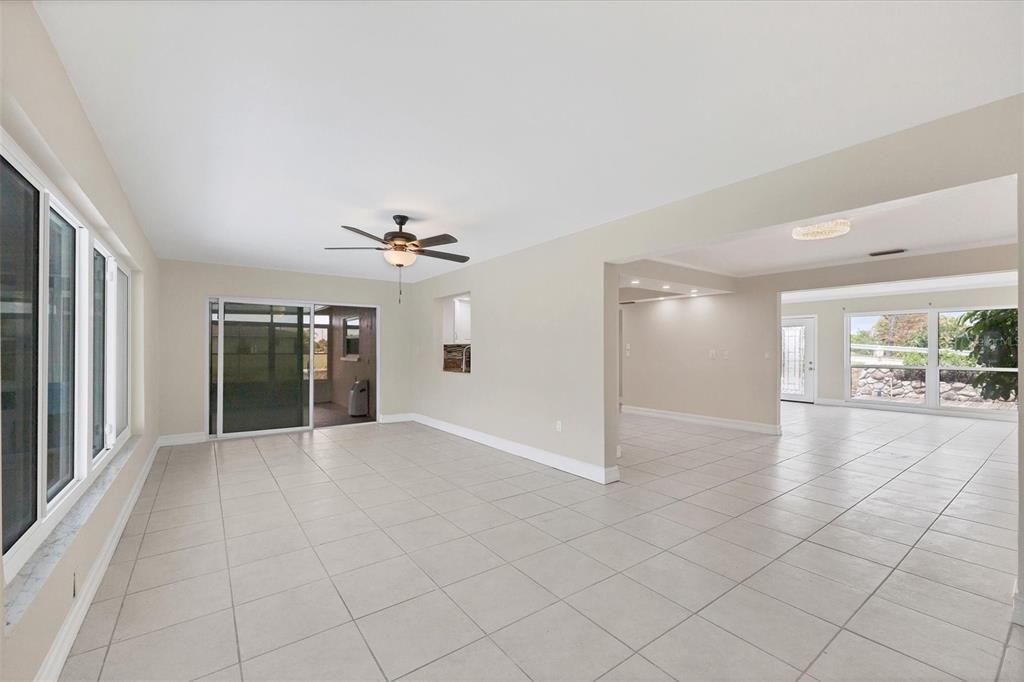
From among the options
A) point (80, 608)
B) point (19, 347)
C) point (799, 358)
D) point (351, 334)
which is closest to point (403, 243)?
point (19, 347)

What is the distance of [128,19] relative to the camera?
62.1 inches

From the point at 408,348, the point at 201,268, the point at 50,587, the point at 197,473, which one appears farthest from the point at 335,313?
the point at 50,587

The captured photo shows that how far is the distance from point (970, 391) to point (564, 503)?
373 inches

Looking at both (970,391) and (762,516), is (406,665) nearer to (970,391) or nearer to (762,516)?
(762,516)

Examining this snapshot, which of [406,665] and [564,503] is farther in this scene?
[564,503]

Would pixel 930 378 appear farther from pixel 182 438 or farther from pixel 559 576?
pixel 182 438

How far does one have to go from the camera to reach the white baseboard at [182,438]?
5.69 m

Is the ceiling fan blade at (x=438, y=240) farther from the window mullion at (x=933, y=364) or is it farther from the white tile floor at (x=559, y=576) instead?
the window mullion at (x=933, y=364)

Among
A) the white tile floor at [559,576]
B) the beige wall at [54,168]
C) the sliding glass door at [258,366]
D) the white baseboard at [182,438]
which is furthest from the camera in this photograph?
the sliding glass door at [258,366]

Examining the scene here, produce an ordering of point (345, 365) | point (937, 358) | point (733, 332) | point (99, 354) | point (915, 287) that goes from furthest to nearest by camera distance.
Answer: point (345, 365) → point (937, 358) → point (915, 287) → point (733, 332) → point (99, 354)

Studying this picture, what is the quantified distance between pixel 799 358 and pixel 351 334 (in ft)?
34.2

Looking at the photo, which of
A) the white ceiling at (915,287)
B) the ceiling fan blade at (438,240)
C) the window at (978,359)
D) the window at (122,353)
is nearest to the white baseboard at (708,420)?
the white ceiling at (915,287)

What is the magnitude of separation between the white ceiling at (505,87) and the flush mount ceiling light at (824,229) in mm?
1362

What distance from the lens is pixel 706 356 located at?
743 cm
